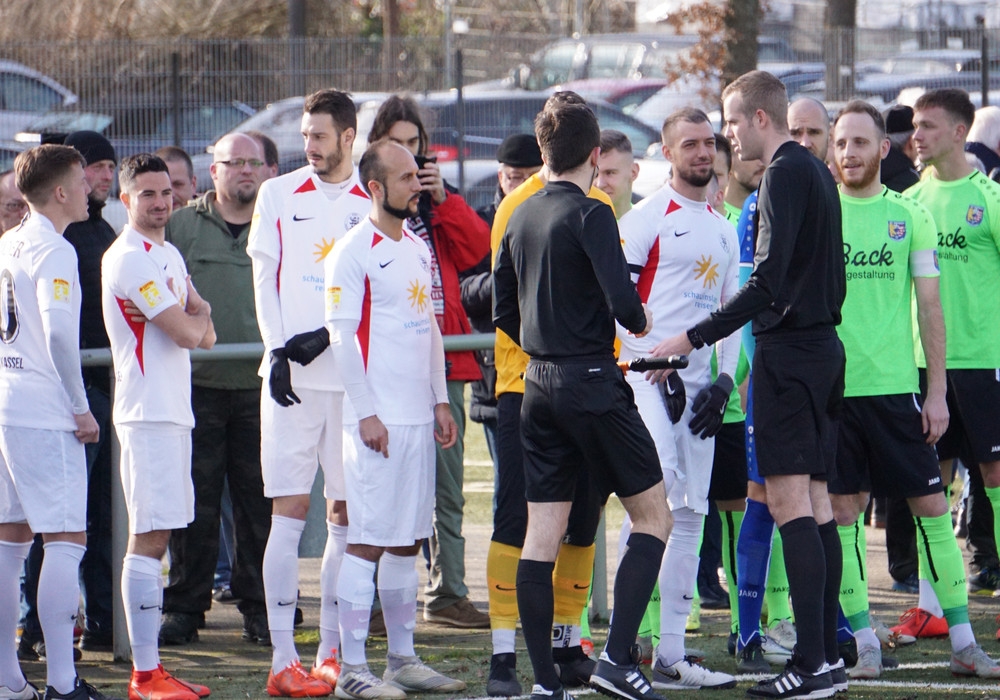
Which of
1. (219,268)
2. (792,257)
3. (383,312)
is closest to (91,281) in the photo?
(219,268)

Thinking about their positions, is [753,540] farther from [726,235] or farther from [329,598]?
[329,598]

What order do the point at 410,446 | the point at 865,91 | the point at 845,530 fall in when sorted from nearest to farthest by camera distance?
1. the point at 410,446
2. the point at 845,530
3. the point at 865,91

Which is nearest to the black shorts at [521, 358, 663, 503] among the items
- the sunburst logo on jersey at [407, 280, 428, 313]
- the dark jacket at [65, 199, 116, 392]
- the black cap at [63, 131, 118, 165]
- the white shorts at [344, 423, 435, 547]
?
the white shorts at [344, 423, 435, 547]

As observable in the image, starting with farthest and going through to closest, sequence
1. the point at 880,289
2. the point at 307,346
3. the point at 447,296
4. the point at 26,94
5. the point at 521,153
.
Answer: the point at 26,94 → the point at 447,296 → the point at 521,153 → the point at 880,289 → the point at 307,346

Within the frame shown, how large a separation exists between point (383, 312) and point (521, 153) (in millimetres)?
1245

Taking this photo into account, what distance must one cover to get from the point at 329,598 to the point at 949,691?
2.46m

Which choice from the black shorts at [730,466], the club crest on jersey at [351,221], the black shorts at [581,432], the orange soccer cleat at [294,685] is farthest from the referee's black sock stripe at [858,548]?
the club crest on jersey at [351,221]

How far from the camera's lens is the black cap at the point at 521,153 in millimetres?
6578

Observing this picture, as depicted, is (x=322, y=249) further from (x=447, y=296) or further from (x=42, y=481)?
(x=42, y=481)

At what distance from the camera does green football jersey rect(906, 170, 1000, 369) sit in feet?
21.9

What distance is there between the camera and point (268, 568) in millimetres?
5945

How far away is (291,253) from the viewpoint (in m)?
6.09

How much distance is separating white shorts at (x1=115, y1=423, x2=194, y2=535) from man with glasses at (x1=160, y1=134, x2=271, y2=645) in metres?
1.29

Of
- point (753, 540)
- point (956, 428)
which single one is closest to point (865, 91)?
point (956, 428)
